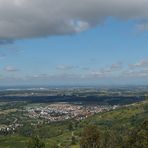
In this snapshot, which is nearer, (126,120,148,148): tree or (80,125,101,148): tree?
(126,120,148,148): tree

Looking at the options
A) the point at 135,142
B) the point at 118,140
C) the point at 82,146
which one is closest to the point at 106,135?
the point at 118,140

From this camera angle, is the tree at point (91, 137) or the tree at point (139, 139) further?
the tree at point (91, 137)

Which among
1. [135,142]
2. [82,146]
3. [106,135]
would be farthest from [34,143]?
[135,142]

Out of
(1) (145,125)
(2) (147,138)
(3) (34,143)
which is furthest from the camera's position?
(3) (34,143)

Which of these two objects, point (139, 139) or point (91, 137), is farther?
point (91, 137)

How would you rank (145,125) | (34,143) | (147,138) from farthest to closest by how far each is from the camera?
(34,143)
(145,125)
(147,138)

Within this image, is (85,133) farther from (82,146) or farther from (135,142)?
(135,142)

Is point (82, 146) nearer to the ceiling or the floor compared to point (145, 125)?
nearer to the floor

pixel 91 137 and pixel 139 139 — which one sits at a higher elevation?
pixel 139 139

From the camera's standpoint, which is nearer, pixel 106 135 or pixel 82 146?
pixel 82 146

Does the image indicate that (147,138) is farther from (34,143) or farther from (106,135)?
(34,143)
